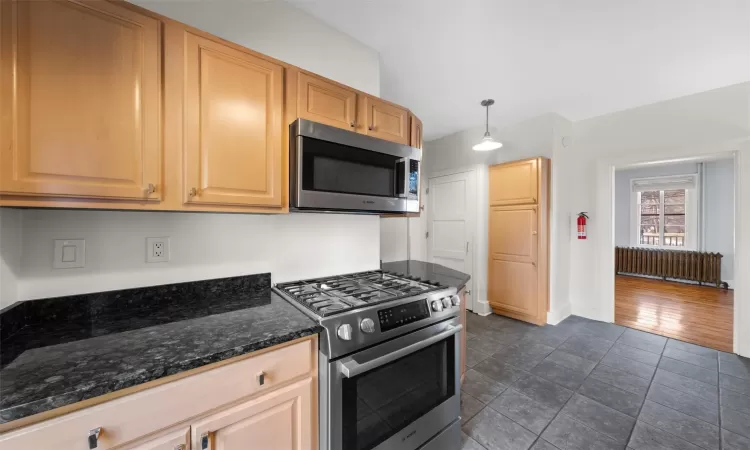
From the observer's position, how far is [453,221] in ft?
13.7

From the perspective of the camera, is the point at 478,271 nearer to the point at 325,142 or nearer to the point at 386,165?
the point at 386,165

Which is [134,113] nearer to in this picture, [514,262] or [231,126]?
[231,126]

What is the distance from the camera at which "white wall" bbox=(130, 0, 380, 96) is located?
145 cm

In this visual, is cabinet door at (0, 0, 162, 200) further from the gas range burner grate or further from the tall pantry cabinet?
the tall pantry cabinet

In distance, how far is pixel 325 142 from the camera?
146 centimetres

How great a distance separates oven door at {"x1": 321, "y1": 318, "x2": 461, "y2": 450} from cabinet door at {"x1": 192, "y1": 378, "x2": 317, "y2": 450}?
0.11 metres

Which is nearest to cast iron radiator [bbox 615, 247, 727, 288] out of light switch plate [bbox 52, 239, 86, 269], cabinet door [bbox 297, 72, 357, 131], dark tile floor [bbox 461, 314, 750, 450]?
dark tile floor [bbox 461, 314, 750, 450]

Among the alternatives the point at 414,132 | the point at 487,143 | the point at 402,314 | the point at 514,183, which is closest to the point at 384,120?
the point at 414,132

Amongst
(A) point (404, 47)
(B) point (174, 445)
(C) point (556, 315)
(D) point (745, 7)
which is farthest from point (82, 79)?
(C) point (556, 315)

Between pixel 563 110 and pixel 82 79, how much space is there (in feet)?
13.7

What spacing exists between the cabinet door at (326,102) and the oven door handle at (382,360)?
1.24m

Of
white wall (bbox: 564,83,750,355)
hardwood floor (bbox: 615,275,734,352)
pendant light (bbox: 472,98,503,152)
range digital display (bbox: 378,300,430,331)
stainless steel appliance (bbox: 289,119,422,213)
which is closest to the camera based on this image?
range digital display (bbox: 378,300,430,331)

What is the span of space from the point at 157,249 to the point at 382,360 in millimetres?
1198

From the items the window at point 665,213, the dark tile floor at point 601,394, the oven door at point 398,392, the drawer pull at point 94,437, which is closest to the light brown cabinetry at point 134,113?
the drawer pull at point 94,437
